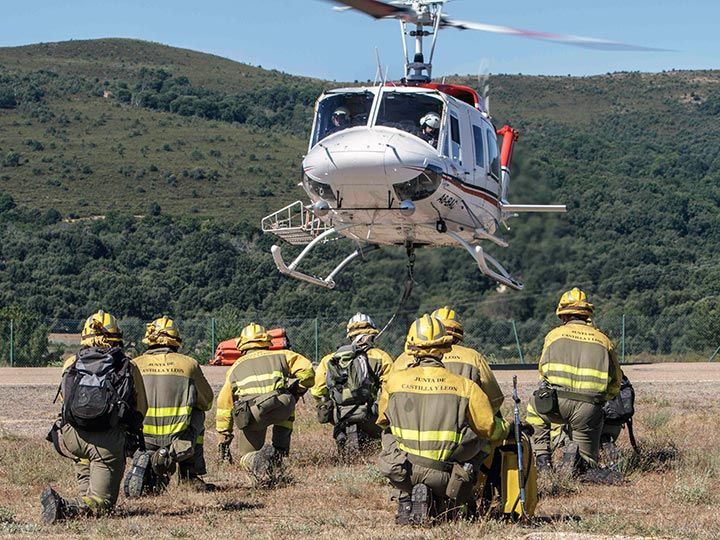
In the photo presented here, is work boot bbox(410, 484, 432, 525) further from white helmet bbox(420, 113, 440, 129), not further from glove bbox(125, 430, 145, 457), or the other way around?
white helmet bbox(420, 113, 440, 129)

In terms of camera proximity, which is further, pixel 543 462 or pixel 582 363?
pixel 543 462

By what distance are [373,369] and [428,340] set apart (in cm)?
491

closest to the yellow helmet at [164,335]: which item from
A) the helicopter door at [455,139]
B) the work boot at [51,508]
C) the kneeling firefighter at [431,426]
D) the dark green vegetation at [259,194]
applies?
the work boot at [51,508]

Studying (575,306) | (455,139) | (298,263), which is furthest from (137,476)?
(298,263)

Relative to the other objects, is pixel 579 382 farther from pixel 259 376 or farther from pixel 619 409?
pixel 259 376

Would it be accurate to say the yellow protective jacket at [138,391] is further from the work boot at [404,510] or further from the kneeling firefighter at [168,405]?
the work boot at [404,510]

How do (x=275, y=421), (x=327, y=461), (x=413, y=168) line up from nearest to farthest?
1. (x=275, y=421)
2. (x=327, y=461)
3. (x=413, y=168)

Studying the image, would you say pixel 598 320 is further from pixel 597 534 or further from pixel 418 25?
pixel 597 534

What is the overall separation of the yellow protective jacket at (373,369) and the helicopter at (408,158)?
15.5 ft

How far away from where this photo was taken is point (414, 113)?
63.4 feet

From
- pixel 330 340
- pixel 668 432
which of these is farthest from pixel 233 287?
pixel 668 432

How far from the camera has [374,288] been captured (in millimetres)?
30625

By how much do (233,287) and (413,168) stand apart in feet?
122

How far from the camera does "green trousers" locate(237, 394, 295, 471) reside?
12789 mm
